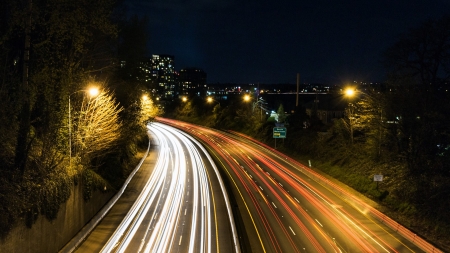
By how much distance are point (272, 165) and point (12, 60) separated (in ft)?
94.9

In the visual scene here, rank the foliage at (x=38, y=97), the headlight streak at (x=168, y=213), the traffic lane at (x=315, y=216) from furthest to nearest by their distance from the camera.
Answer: the traffic lane at (x=315, y=216) → the headlight streak at (x=168, y=213) → the foliage at (x=38, y=97)

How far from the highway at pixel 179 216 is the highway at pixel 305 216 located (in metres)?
1.40

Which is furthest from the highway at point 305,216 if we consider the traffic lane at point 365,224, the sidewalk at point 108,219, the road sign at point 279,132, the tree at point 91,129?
the tree at point 91,129

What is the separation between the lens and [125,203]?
2539 cm

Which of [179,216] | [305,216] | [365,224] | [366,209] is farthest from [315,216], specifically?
[179,216]

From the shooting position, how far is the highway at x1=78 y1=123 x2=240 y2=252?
17797 mm

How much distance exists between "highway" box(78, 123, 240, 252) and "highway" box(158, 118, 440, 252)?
1398 mm

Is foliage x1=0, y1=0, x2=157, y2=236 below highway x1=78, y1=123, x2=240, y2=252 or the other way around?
the other way around

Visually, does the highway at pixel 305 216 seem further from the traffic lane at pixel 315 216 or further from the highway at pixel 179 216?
the highway at pixel 179 216

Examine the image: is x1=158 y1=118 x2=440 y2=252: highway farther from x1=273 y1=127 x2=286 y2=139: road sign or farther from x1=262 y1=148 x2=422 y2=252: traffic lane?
x1=273 y1=127 x2=286 y2=139: road sign

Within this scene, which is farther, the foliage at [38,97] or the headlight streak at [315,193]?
the headlight streak at [315,193]

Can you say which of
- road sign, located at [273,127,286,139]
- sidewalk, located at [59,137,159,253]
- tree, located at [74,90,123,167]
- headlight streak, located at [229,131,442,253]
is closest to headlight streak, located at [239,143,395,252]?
headlight streak, located at [229,131,442,253]

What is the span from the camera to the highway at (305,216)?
18203 mm

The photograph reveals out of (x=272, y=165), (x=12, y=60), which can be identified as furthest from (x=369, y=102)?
(x=12, y=60)
